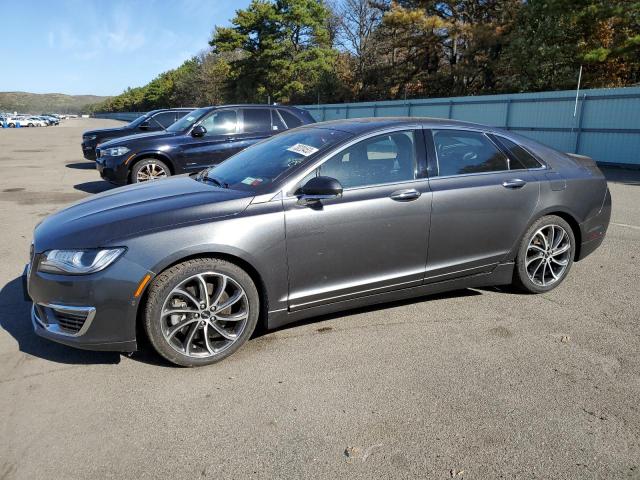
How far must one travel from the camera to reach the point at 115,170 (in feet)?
30.4

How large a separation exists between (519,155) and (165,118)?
11824 millimetres

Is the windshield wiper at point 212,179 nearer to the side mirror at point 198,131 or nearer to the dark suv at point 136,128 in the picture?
the side mirror at point 198,131

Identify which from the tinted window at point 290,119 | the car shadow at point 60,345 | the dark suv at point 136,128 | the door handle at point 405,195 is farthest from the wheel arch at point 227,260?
the dark suv at point 136,128

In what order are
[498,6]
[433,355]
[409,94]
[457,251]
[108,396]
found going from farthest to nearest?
[409,94]
[498,6]
[457,251]
[433,355]
[108,396]

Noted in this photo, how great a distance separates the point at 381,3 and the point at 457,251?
40.4 meters

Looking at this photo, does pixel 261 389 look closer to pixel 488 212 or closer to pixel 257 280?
pixel 257 280

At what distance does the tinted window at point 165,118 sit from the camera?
45.9 feet

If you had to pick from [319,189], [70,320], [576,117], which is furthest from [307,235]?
[576,117]

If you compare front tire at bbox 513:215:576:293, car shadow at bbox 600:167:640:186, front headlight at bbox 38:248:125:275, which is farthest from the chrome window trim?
car shadow at bbox 600:167:640:186

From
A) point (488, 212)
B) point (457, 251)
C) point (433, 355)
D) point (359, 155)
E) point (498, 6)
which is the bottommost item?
point (433, 355)

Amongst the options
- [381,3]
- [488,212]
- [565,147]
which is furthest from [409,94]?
[488,212]

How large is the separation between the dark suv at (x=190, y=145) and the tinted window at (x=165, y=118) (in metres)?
4.43

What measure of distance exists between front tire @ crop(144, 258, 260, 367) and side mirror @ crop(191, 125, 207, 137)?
6.67m

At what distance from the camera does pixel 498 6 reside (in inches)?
1241
